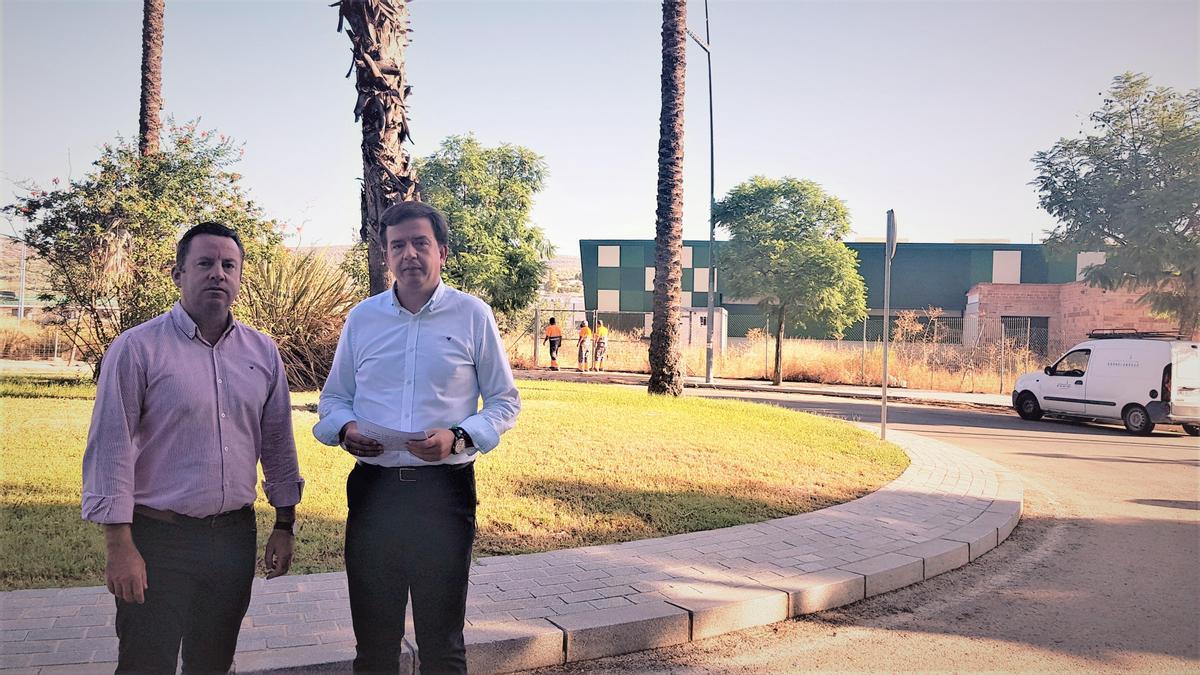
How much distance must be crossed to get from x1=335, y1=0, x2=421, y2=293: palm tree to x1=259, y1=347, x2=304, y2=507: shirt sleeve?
6860 mm

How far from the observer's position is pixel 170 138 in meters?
13.6

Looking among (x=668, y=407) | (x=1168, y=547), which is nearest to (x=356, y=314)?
(x=1168, y=547)

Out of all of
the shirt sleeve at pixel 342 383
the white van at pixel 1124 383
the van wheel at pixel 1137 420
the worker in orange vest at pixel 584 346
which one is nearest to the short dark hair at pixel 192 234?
Result: the shirt sleeve at pixel 342 383

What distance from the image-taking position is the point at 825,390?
21891mm

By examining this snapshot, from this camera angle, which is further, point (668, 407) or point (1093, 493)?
point (668, 407)

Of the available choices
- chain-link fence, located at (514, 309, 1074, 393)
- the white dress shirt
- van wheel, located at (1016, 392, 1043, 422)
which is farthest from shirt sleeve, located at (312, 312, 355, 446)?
chain-link fence, located at (514, 309, 1074, 393)

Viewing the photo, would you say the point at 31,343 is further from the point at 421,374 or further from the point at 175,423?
the point at 421,374

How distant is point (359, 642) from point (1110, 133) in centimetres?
2167

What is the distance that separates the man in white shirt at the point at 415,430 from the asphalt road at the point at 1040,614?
1.47 meters

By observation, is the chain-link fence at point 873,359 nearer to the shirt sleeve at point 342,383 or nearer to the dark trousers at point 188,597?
the shirt sleeve at point 342,383

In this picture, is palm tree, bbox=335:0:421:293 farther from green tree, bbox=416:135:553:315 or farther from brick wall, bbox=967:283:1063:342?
brick wall, bbox=967:283:1063:342

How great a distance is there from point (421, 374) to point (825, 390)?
2028cm

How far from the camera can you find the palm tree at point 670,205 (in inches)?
563

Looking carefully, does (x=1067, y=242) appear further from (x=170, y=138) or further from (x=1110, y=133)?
(x=170, y=138)
